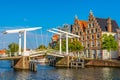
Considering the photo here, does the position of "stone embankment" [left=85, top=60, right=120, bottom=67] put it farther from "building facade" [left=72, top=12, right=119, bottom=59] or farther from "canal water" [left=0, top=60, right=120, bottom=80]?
"canal water" [left=0, top=60, right=120, bottom=80]

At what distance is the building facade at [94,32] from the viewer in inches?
2854

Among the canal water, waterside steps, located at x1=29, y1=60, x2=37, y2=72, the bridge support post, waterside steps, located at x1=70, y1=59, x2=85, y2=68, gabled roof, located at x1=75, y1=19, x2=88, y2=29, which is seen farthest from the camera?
gabled roof, located at x1=75, y1=19, x2=88, y2=29

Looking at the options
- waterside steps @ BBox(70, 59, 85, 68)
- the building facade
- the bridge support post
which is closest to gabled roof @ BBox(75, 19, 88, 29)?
the building facade

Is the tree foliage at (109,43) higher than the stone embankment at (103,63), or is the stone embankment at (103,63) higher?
the tree foliage at (109,43)

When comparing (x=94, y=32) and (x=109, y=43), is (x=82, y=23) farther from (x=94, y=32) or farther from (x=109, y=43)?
(x=109, y=43)

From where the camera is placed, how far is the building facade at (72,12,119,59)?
238ft

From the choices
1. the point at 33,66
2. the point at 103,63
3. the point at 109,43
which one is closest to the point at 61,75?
the point at 33,66

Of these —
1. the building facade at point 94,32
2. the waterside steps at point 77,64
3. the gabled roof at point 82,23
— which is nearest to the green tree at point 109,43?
the building facade at point 94,32

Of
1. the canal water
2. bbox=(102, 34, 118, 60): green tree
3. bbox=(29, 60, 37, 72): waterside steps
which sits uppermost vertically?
bbox=(102, 34, 118, 60): green tree

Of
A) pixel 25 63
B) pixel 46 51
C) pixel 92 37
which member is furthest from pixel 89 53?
pixel 25 63

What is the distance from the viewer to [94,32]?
73938 millimetres

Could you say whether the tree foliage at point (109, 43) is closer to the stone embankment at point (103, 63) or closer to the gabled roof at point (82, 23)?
the stone embankment at point (103, 63)

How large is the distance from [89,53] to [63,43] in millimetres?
6995

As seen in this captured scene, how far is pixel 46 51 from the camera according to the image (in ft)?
191
